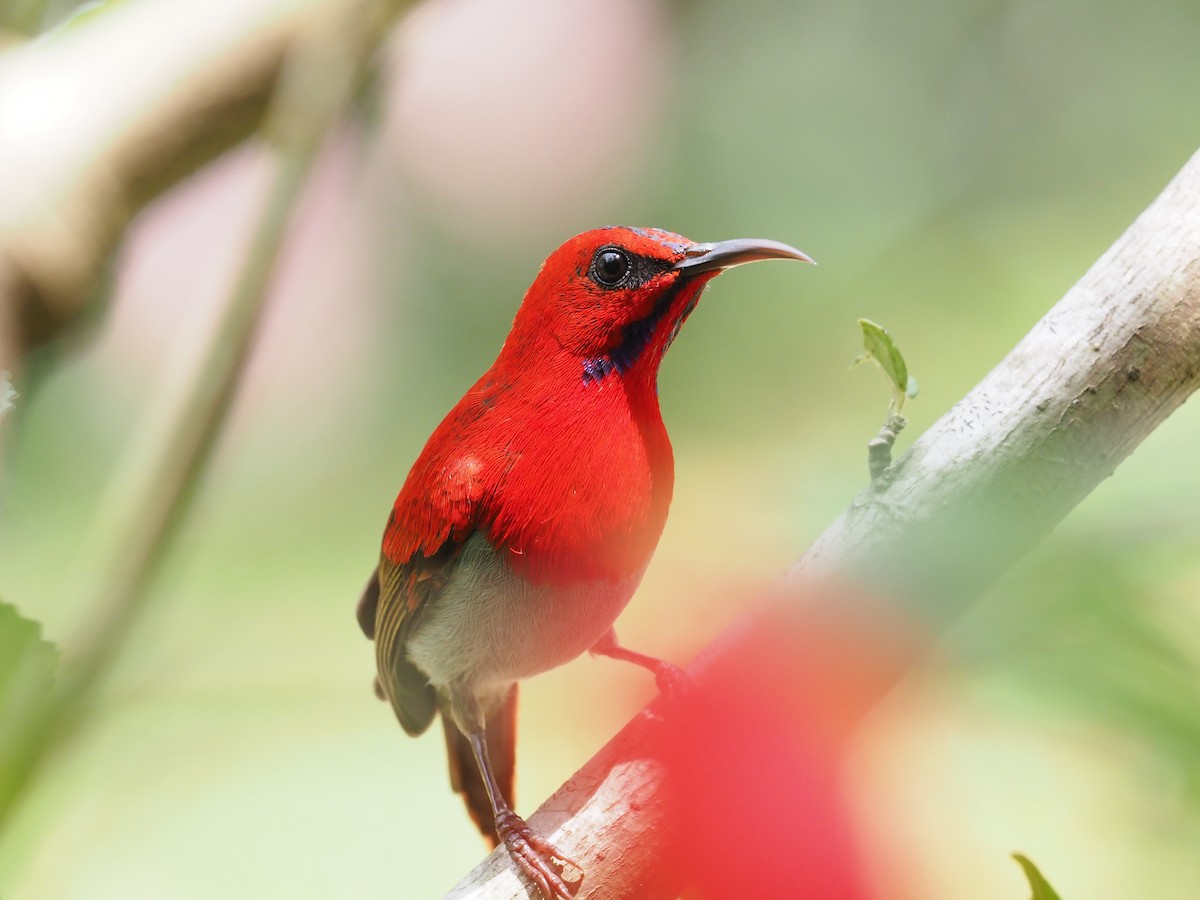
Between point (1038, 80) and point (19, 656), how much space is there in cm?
86


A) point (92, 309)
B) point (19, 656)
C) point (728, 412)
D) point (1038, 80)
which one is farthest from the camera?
point (1038, 80)

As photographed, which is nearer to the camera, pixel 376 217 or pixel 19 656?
pixel 19 656

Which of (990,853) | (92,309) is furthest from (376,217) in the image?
(990,853)

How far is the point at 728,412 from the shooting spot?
768 mm

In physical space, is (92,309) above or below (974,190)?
above

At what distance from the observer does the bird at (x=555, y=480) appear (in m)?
0.41

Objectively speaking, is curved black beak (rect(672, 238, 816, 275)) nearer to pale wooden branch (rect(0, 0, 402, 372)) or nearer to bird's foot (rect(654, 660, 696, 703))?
bird's foot (rect(654, 660, 696, 703))

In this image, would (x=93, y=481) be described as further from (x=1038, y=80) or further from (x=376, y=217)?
(x=1038, y=80)

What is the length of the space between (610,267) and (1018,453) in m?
0.17

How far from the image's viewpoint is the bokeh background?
0.57 meters

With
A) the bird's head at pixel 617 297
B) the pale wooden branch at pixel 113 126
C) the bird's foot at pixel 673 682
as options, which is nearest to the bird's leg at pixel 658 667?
the bird's foot at pixel 673 682

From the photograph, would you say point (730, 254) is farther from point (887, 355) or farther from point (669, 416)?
point (669, 416)

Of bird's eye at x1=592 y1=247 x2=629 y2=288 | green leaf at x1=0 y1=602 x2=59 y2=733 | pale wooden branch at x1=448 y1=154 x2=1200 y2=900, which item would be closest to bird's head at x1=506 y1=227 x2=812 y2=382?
bird's eye at x1=592 y1=247 x2=629 y2=288

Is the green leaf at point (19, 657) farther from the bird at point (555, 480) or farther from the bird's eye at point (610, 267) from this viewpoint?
the bird's eye at point (610, 267)
